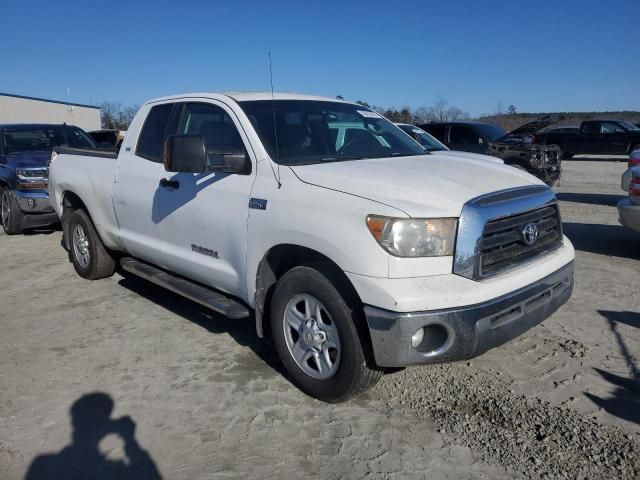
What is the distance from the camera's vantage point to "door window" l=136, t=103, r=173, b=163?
4.79 m

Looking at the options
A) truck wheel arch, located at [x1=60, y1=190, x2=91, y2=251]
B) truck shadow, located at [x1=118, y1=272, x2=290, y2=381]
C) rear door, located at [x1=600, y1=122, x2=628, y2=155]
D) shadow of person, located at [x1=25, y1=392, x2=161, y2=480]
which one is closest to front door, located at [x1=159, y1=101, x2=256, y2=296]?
truck shadow, located at [x1=118, y1=272, x2=290, y2=381]

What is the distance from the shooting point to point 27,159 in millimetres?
8773

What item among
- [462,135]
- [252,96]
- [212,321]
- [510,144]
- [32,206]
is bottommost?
[212,321]

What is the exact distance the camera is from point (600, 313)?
484 cm

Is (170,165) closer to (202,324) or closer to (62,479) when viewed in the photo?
Result: (202,324)

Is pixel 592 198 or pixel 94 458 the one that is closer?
pixel 94 458

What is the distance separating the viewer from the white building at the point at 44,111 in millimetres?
34406

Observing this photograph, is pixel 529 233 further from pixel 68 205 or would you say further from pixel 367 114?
pixel 68 205

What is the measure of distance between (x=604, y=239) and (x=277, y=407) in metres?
6.50

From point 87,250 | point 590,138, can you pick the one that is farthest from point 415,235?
point 590,138

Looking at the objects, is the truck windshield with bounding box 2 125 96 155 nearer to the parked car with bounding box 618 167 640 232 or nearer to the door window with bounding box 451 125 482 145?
the parked car with bounding box 618 167 640 232

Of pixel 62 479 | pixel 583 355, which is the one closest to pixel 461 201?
pixel 583 355

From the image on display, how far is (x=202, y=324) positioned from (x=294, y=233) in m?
1.98

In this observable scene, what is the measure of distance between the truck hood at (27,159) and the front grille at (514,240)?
7749 mm
